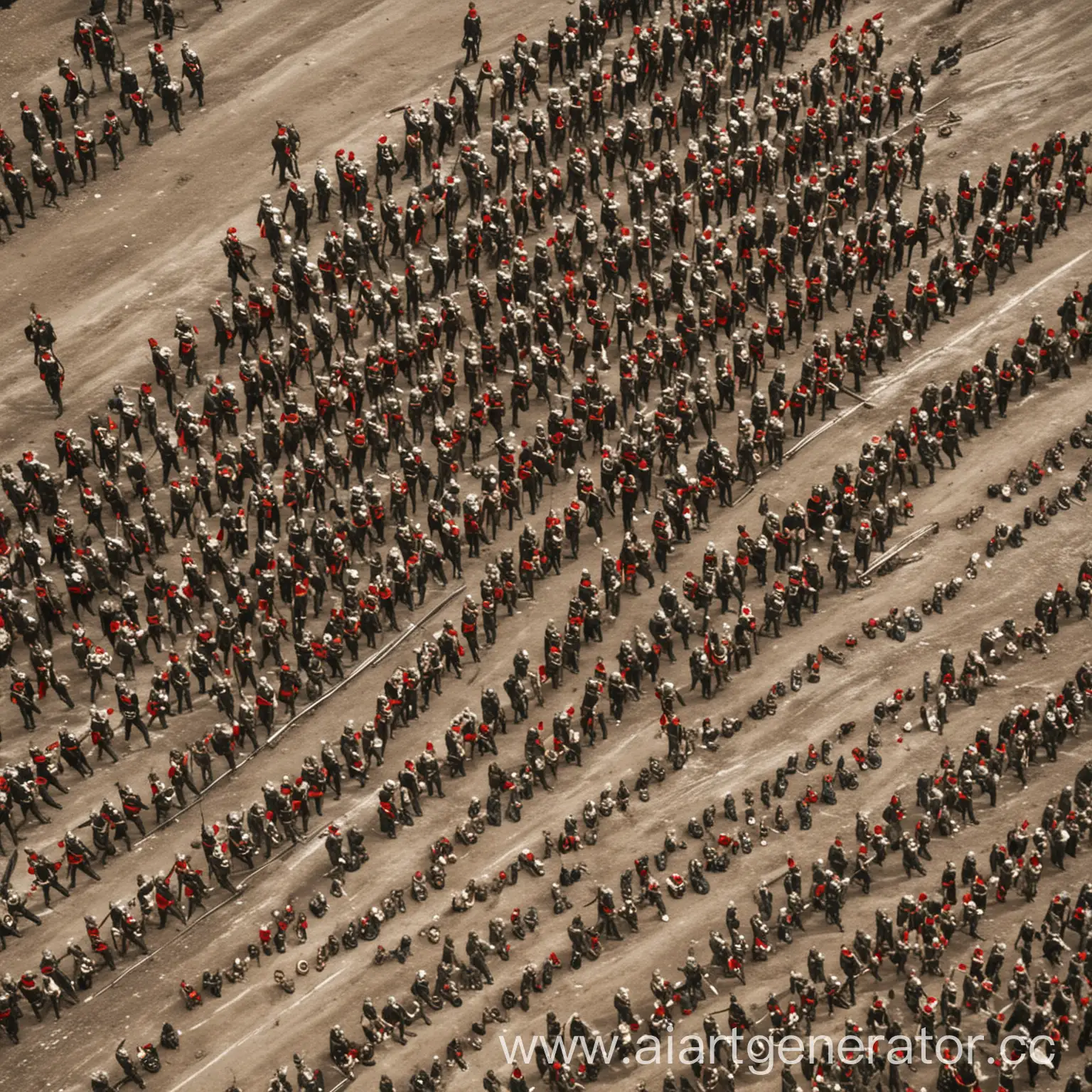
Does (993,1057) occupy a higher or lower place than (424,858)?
lower

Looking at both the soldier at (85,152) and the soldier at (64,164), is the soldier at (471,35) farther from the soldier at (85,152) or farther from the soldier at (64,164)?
the soldier at (64,164)

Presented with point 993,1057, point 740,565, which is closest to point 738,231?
point 740,565

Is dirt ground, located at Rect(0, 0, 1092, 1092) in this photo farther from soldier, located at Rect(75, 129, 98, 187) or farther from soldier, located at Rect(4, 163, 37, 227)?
soldier, located at Rect(75, 129, 98, 187)

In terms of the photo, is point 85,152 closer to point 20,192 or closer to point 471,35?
point 20,192

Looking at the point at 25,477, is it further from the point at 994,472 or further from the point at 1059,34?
the point at 1059,34

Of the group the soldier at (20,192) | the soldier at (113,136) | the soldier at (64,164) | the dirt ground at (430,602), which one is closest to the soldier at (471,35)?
the dirt ground at (430,602)

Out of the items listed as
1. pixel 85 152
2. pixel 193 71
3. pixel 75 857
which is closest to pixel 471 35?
pixel 193 71

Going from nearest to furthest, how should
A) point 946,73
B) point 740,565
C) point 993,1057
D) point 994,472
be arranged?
point 993,1057, point 740,565, point 994,472, point 946,73

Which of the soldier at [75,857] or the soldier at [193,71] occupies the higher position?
the soldier at [193,71]

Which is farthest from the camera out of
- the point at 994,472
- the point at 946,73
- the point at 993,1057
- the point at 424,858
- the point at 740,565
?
the point at 946,73
